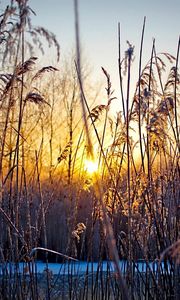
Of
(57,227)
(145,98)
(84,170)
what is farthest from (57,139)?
(145,98)

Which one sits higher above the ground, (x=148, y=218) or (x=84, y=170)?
(x=84, y=170)

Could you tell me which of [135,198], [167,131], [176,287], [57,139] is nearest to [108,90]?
[167,131]

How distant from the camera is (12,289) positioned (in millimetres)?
3059

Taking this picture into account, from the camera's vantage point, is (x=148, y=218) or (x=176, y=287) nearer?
(x=176, y=287)

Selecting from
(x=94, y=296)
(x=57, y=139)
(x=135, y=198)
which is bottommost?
(x=94, y=296)

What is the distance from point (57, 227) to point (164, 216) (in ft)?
22.3

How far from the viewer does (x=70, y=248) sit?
10.2ft

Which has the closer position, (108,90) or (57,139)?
(108,90)

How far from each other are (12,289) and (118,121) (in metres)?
1.25

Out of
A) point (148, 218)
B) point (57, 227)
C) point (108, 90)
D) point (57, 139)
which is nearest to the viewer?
point (148, 218)

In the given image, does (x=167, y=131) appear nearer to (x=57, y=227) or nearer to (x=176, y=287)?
(x=176, y=287)

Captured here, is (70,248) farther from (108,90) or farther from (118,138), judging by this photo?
(108,90)

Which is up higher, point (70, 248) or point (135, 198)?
point (135, 198)

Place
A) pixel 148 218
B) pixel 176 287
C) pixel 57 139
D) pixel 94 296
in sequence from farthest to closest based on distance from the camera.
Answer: pixel 57 139, pixel 94 296, pixel 148 218, pixel 176 287
